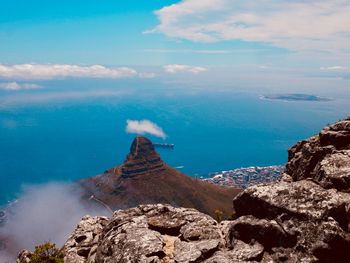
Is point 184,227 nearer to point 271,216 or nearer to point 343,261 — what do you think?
point 271,216

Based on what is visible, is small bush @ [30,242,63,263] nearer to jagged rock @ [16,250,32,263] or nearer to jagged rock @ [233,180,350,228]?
jagged rock @ [16,250,32,263]

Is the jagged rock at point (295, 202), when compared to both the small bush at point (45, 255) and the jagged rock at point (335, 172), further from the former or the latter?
the small bush at point (45, 255)

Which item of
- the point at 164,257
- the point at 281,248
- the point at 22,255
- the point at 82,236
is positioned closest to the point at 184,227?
the point at 164,257

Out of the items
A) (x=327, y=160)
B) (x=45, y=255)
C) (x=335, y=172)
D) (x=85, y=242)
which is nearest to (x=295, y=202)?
(x=335, y=172)

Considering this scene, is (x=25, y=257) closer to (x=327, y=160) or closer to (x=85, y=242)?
(x=85, y=242)

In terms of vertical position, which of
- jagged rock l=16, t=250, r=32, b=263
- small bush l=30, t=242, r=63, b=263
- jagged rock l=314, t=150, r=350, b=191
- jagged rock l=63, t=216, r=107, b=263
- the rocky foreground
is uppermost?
jagged rock l=314, t=150, r=350, b=191

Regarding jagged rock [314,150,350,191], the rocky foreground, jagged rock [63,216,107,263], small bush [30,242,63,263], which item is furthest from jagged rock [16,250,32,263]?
jagged rock [314,150,350,191]

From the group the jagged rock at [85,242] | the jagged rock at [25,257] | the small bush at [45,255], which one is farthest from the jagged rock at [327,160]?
the jagged rock at [25,257]

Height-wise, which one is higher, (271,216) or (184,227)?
(271,216)
